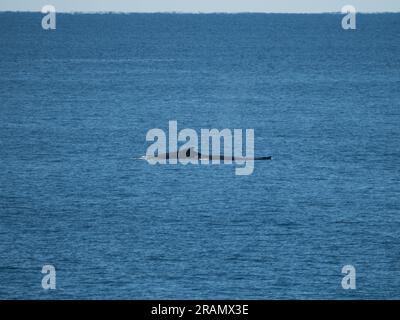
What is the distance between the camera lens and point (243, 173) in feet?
313

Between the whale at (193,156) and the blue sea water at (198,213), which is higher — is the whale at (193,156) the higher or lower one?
the higher one

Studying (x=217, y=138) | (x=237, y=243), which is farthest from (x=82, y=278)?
(x=217, y=138)

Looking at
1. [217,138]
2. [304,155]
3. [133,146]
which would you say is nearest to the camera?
[304,155]

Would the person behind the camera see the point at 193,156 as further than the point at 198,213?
Yes

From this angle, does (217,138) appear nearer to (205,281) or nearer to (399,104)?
(399,104)

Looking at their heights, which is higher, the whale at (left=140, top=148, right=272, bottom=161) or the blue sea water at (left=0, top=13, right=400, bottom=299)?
the whale at (left=140, top=148, right=272, bottom=161)

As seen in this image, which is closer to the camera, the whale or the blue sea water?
the blue sea water

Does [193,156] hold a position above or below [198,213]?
above

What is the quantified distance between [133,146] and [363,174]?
94.4 feet

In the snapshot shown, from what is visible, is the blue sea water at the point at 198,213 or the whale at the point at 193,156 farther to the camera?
the whale at the point at 193,156
